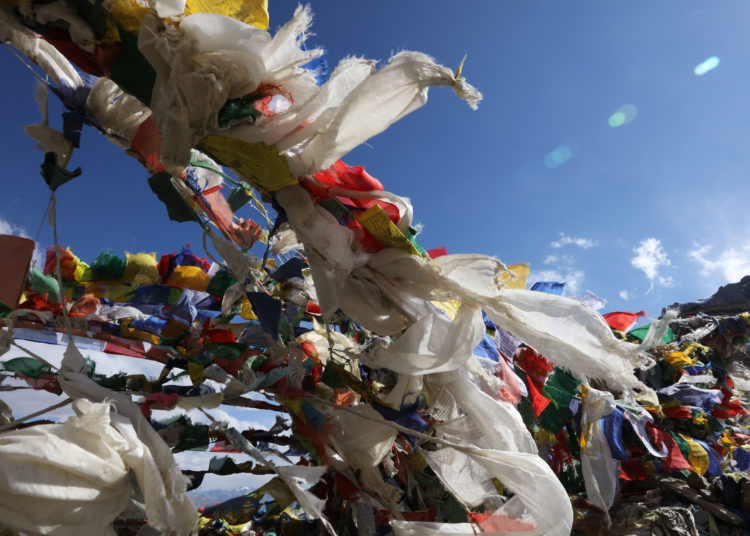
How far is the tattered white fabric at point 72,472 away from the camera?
1.91 ft

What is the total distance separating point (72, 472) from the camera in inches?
24.0

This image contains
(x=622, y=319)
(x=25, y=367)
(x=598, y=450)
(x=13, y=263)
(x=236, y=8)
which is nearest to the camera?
(x=236, y=8)

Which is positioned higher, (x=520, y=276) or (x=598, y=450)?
(x=520, y=276)

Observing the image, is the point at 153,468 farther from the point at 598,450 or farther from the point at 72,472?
the point at 598,450

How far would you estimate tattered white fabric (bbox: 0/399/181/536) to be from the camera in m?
0.58

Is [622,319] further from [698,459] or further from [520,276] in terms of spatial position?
[520,276]

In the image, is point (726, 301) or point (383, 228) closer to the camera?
point (383, 228)

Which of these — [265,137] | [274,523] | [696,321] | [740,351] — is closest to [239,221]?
[265,137]

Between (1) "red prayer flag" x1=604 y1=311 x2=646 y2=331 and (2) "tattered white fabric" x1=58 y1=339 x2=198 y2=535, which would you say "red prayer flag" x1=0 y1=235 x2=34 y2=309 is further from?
(1) "red prayer flag" x1=604 y1=311 x2=646 y2=331

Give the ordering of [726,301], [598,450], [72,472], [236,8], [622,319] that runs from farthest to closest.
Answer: [726,301] < [622,319] < [598,450] < [236,8] < [72,472]

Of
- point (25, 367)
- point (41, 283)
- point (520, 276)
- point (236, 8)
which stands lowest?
point (520, 276)

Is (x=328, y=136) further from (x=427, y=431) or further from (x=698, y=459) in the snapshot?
(x=698, y=459)

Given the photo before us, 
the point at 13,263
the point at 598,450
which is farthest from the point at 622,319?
the point at 13,263

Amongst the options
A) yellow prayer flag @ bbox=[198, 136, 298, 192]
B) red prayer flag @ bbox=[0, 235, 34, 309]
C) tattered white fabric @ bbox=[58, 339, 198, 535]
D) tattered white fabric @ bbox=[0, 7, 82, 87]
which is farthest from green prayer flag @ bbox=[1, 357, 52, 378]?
yellow prayer flag @ bbox=[198, 136, 298, 192]
